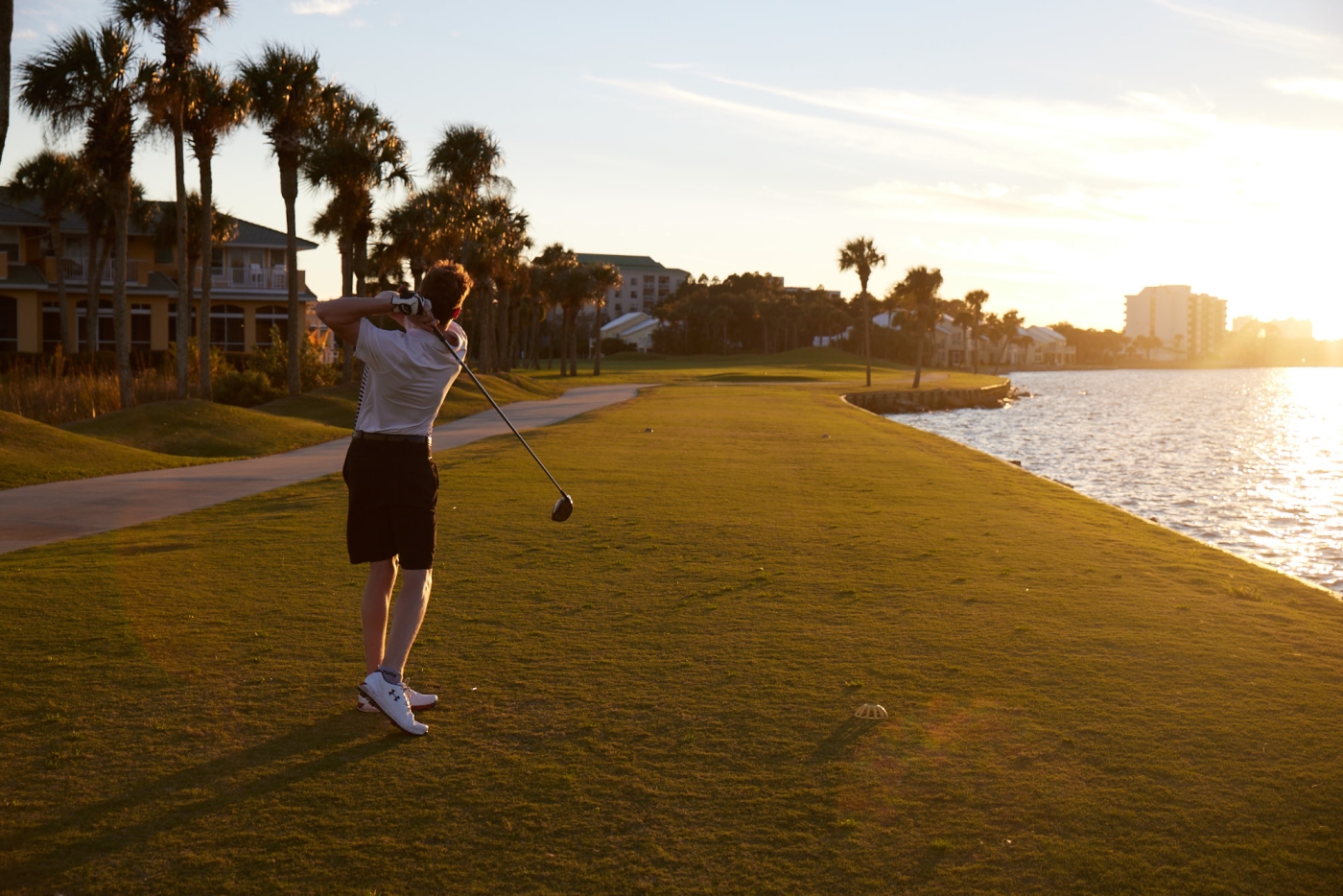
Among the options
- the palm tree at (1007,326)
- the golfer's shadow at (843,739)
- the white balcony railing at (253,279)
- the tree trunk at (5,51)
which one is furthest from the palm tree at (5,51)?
the palm tree at (1007,326)

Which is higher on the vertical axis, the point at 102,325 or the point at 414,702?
the point at 102,325

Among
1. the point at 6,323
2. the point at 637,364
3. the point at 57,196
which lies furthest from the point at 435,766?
the point at 637,364

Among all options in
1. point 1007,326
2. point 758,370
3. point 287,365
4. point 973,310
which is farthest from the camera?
point 1007,326

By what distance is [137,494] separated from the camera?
43.6 feet

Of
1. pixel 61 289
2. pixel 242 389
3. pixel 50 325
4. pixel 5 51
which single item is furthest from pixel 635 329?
pixel 5 51

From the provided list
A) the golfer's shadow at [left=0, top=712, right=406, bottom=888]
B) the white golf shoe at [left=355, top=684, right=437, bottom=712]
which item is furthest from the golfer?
the golfer's shadow at [left=0, top=712, right=406, bottom=888]

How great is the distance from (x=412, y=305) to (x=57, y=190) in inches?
1607

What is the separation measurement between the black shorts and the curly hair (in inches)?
24.3

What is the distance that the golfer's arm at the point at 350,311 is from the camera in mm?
4801

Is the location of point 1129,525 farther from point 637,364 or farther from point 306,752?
point 637,364

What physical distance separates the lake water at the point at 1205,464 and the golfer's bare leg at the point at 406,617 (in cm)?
1083

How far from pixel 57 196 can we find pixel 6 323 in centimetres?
676

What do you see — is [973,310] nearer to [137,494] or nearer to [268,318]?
[268,318]

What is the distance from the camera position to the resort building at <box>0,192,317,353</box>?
43469 millimetres
